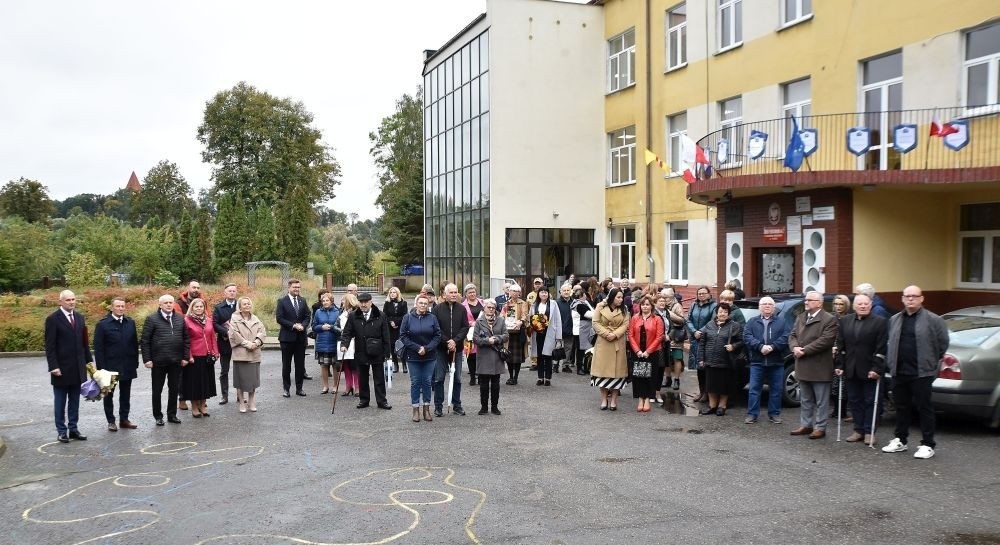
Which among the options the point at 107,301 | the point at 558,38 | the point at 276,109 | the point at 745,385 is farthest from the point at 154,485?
the point at 276,109

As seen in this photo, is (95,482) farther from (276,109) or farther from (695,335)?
(276,109)

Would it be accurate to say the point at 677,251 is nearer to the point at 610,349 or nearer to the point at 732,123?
the point at 732,123

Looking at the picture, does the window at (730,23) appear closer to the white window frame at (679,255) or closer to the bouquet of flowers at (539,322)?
the white window frame at (679,255)

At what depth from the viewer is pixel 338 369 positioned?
13344 millimetres

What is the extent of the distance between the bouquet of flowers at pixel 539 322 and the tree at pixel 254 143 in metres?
47.7

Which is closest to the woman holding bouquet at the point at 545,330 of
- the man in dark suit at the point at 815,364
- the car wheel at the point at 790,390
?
the car wheel at the point at 790,390

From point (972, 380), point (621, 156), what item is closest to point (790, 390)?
point (972, 380)

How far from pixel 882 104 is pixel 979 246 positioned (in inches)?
150

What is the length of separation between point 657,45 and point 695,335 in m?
17.0

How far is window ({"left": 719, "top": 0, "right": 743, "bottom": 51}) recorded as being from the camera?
75.1 ft

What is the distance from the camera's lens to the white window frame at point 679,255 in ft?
83.1

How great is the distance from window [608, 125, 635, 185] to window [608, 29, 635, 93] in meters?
1.69

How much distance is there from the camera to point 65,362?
1029cm

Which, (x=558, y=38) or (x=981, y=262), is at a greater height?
(x=558, y=38)
